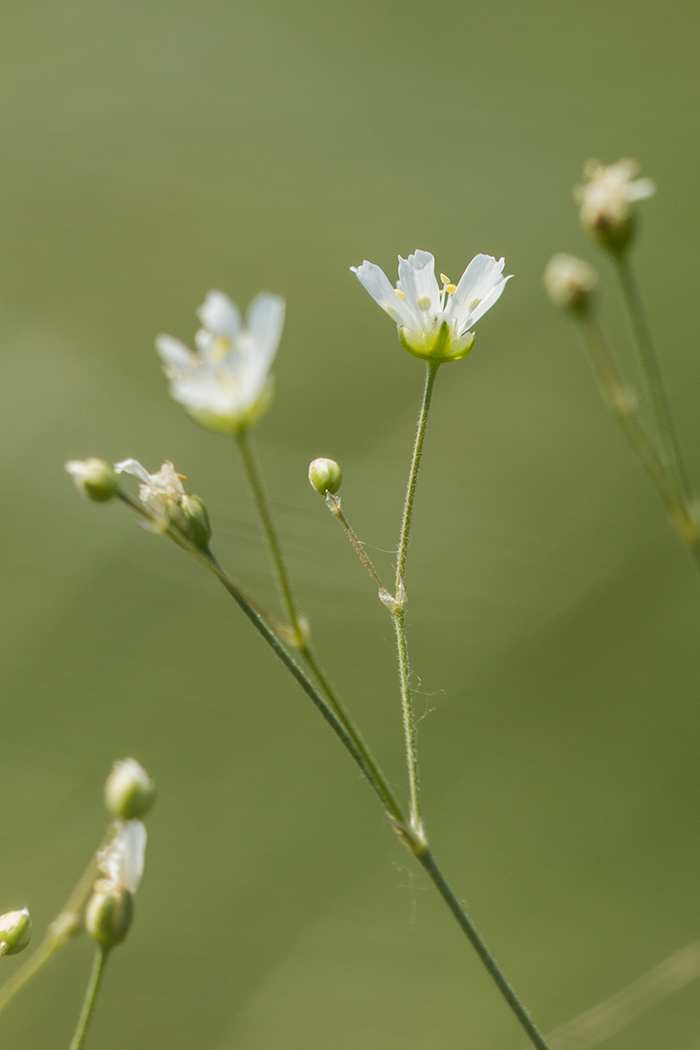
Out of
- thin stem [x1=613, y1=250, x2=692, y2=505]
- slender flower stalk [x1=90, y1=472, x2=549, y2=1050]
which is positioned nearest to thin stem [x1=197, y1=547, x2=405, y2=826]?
slender flower stalk [x1=90, y1=472, x2=549, y2=1050]

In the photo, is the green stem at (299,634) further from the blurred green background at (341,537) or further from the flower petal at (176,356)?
the blurred green background at (341,537)

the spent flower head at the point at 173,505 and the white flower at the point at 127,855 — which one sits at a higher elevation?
the spent flower head at the point at 173,505

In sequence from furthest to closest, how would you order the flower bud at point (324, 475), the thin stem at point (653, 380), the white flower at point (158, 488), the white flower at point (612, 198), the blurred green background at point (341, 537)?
the blurred green background at point (341, 537) < the flower bud at point (324, 475) < the white flower at point (158, 488) < the white flower at point (612, 198) < the thin stem at point (653, 380)

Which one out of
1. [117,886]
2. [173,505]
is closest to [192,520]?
[173,505]

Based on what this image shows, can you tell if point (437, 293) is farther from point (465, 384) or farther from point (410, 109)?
point (410, 109)

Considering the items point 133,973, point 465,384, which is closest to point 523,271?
point 465,384

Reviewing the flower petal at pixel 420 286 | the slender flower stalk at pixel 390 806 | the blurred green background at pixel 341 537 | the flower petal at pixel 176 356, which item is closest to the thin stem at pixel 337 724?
the slender flower stalk at pixel 390 806
